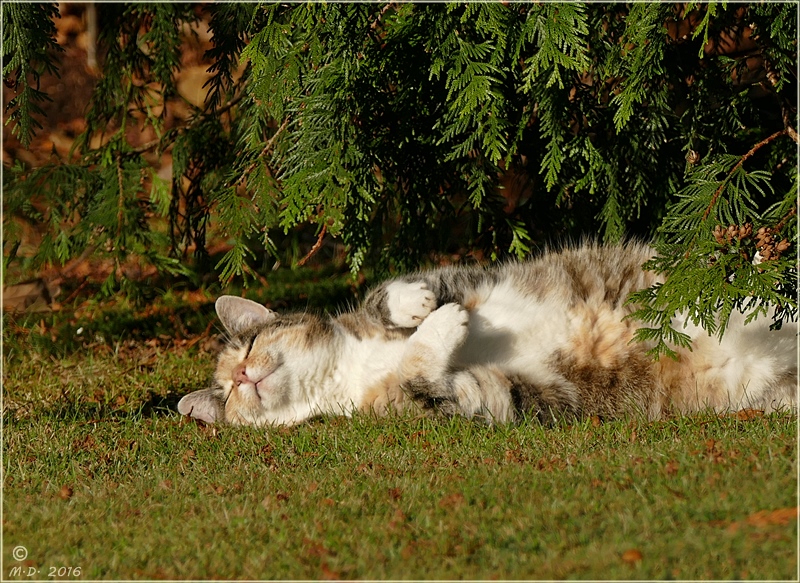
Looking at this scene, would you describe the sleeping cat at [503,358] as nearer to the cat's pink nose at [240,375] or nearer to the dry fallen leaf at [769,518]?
the cat's pink nose at [240,375]

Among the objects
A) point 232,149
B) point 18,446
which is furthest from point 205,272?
point 18,446

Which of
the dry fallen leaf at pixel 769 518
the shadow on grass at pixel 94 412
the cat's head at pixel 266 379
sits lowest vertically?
the shadow on grass at pixel 94 412

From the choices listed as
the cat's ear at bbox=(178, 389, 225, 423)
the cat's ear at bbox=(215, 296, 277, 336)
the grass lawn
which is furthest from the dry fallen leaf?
the cat's ear at bbox=(215, 296, 277, 336)

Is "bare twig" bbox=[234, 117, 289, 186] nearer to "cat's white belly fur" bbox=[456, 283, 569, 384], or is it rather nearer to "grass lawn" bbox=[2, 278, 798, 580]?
"grass lawn" bbox=[2, 278, 798, 580]

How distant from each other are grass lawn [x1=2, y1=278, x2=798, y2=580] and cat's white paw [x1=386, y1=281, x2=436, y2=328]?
50 cm

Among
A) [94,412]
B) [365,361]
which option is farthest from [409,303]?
[94,412]

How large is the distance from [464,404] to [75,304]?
4.63 meters

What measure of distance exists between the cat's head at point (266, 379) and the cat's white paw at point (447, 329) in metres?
0.72

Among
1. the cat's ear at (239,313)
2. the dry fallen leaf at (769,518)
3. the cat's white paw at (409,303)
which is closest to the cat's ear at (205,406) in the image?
the cat's ear at (239,313)

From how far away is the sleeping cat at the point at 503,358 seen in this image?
13.0 feet

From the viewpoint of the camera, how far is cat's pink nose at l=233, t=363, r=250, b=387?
432 centimetres

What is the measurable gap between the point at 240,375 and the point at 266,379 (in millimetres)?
149

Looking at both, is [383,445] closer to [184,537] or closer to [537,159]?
[184,537]

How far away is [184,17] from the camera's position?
19.4 ft
